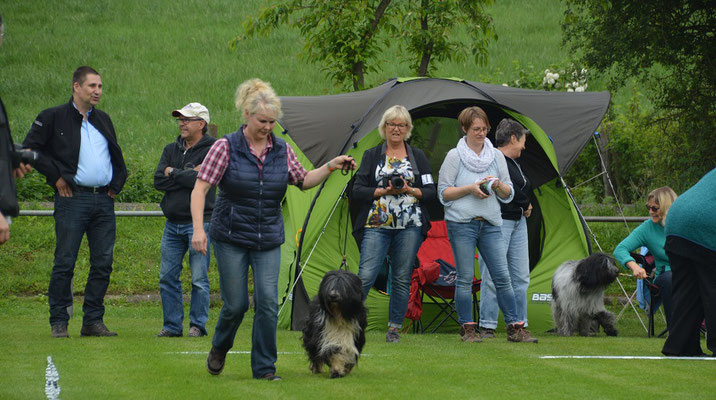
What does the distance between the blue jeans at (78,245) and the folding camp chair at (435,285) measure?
2.58m

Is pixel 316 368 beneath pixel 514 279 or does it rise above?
beneath

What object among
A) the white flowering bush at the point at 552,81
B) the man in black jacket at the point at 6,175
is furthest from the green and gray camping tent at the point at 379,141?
the white flowering bush at the point at 552,81

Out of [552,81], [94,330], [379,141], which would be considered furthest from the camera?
[552,81]

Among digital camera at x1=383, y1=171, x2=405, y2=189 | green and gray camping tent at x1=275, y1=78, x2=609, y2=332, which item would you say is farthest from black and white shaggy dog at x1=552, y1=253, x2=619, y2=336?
digital camera at x1=383, y1=171, x2=405, y2=189

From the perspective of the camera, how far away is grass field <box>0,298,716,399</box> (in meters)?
4.75

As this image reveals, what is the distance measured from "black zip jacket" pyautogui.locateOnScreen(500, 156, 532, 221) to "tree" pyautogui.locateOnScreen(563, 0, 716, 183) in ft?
12.8

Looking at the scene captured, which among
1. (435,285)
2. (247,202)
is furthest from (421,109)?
(247,202)

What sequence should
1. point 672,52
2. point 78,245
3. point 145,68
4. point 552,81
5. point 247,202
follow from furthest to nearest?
1. point 145,68
2. point 552,81
3. point 672,52
4. point 78,245
5. point 247,202

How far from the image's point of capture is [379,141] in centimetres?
803

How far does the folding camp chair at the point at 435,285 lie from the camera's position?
26.0ft

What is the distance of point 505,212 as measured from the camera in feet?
23.3

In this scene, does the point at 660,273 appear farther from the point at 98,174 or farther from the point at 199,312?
the point at 98,174

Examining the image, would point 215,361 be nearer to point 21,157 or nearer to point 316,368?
point 316,368

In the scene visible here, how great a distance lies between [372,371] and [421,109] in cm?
319
